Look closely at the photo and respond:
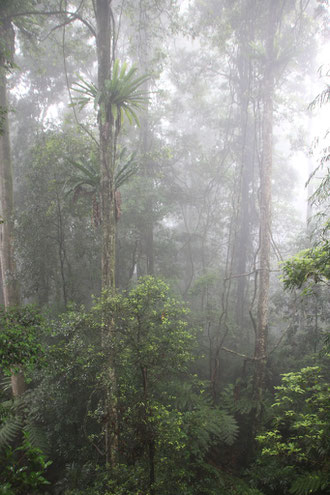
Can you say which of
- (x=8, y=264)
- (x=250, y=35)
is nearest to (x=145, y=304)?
(x=8, y=264)

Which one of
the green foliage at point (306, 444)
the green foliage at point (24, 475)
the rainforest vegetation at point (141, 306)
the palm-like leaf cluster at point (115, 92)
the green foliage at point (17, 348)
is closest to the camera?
the green foliage at point (24, 475)

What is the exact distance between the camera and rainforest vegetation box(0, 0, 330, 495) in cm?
364

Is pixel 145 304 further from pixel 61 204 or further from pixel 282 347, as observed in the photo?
pixel 282 347

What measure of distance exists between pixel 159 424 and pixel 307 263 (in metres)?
2.52

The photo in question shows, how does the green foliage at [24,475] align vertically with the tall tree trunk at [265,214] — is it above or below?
below

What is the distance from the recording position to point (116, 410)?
372 cm

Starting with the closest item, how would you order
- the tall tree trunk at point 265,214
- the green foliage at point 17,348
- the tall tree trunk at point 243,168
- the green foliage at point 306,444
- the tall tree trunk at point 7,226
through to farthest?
1. the green foliage at point 17,348
2. the green foliage at point 306,444
3. the tall tree trunk at point 265,214
4. the tall tree trunk at point 7,226
5. the tall tree trunk at point 243,168

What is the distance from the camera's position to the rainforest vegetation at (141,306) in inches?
143

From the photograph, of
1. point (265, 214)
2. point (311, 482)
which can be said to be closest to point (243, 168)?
point (265, 214)

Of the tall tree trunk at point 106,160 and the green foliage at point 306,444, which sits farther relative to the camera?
the tall tree trunk at point 106,160

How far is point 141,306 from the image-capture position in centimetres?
391

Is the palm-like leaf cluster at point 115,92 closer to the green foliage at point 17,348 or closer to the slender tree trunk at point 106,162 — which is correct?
the slender tree trunk at point 106,162

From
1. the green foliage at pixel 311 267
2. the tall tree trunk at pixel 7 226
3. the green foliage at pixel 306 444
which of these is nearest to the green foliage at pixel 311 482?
the green foliage at pixel 306 444

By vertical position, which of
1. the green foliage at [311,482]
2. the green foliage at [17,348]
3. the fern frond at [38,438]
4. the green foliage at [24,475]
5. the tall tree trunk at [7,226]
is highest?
the tall tree trunk at [7,226]
